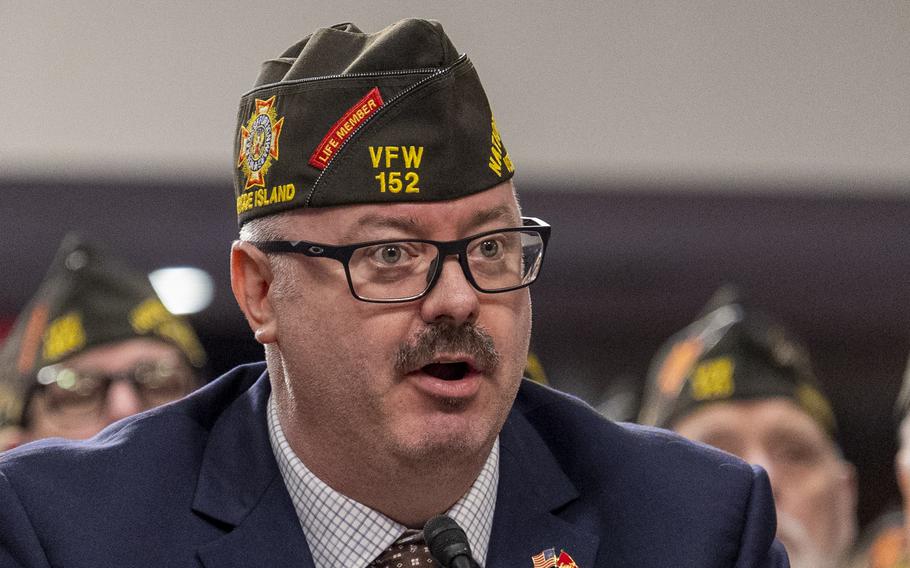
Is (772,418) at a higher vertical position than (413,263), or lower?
lower

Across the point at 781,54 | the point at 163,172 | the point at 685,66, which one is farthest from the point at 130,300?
the point at 781,54

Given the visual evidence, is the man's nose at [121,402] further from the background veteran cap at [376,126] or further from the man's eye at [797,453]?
the background veteran cap at [376,126]

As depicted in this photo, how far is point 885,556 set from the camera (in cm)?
404

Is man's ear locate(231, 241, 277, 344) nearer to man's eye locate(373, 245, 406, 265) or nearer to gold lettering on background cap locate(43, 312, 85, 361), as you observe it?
man's eye locate(373, 245, 406, 265)

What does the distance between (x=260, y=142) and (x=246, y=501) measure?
0.48m

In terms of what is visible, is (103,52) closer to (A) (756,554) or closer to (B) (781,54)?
(B) (781,54)

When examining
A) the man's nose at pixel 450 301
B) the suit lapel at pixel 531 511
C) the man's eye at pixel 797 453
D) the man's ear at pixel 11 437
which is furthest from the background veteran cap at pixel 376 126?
the man's eye at pixel 797 453

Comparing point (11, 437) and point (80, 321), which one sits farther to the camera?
point (80, 321)

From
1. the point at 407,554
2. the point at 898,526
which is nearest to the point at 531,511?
the point at 407,554

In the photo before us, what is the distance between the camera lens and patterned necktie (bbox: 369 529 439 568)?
6.30 feet

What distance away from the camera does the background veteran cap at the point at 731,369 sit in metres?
3.95

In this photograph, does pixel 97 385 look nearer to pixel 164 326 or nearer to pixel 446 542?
pixel 164 326

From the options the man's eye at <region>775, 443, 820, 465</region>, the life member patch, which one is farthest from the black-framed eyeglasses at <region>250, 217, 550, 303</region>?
the man's eye at <region>775, 443, 820, 465</region>

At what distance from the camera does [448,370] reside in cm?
183
